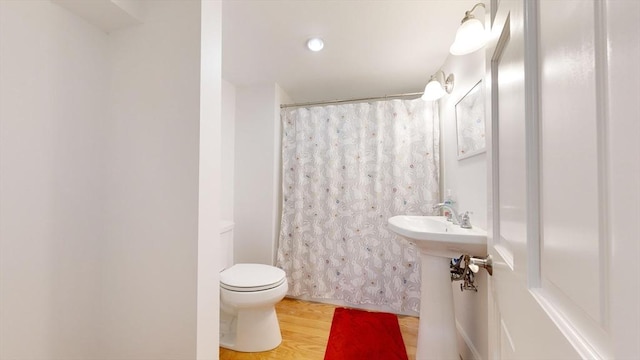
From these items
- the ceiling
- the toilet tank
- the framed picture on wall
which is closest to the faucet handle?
the framed picture on wall

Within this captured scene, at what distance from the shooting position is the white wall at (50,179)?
88 cm

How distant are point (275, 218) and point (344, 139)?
3.20ft

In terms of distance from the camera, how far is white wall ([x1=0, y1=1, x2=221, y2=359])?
0.92m

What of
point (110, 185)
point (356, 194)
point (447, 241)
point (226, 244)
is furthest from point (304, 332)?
point (110, 185)

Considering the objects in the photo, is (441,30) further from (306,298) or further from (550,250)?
(306,298)

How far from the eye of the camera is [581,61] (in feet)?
0.84

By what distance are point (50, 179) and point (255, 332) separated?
1.31 m

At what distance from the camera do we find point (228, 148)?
225cm

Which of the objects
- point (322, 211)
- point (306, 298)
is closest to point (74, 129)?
point (322, 211)

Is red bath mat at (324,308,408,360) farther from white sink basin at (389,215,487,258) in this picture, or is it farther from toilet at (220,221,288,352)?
white sink basin at (389,215,487,258)

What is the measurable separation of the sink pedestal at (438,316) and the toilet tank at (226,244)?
4.86ft

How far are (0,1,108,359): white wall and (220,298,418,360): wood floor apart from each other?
86 centimetres

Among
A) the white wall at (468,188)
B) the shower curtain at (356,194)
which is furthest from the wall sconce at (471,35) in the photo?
the shower curtain at (356,194)

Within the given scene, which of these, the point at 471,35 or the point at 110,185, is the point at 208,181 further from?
the point at 471,35
